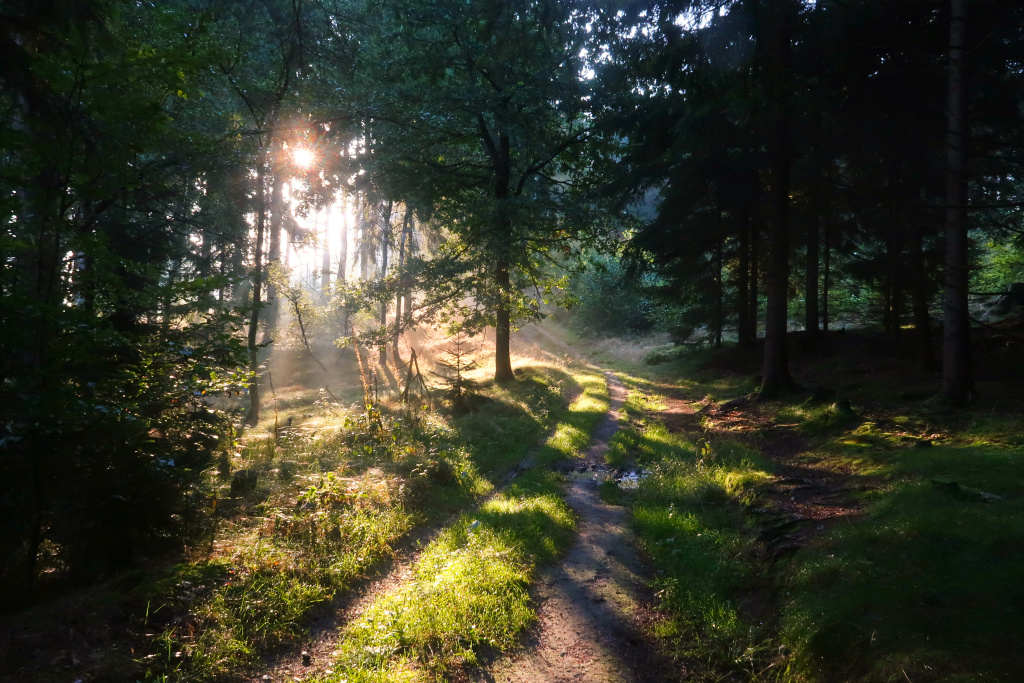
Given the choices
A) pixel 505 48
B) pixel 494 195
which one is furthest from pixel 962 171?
pixel 494 195

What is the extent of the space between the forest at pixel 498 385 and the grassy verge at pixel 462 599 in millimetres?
41

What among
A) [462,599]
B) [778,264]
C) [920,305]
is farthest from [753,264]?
[462,599]

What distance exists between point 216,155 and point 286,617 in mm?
9341

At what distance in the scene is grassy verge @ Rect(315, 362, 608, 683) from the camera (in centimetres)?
411

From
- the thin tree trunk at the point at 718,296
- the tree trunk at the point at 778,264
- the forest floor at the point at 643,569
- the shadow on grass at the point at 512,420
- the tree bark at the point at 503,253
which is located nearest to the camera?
the forest floor at the point at 643,569

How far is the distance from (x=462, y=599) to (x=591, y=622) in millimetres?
1135

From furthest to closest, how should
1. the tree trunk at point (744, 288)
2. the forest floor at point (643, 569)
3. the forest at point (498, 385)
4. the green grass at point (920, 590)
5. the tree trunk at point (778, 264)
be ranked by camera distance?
the tree trunk at point (744, 288)
the tree trunk at point (778, 264)
the forest at point (498, 385)
the forest floor at point (643, 569)
the green grass at point (920, 590)

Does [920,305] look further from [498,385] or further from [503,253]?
[498,385]

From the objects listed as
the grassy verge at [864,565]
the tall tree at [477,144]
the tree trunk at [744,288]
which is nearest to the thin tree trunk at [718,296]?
the tree trunk at [744,288]

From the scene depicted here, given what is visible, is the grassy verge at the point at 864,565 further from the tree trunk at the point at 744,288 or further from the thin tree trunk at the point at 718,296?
the thin tree trunk at the point at 718,296

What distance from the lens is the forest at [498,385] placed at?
13.7ft

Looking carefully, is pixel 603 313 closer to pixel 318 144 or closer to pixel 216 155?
pixel 318 144

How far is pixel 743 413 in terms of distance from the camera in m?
12.3

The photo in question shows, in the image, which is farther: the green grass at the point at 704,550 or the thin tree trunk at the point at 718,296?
the thin tree trunk at the point at 718,296
